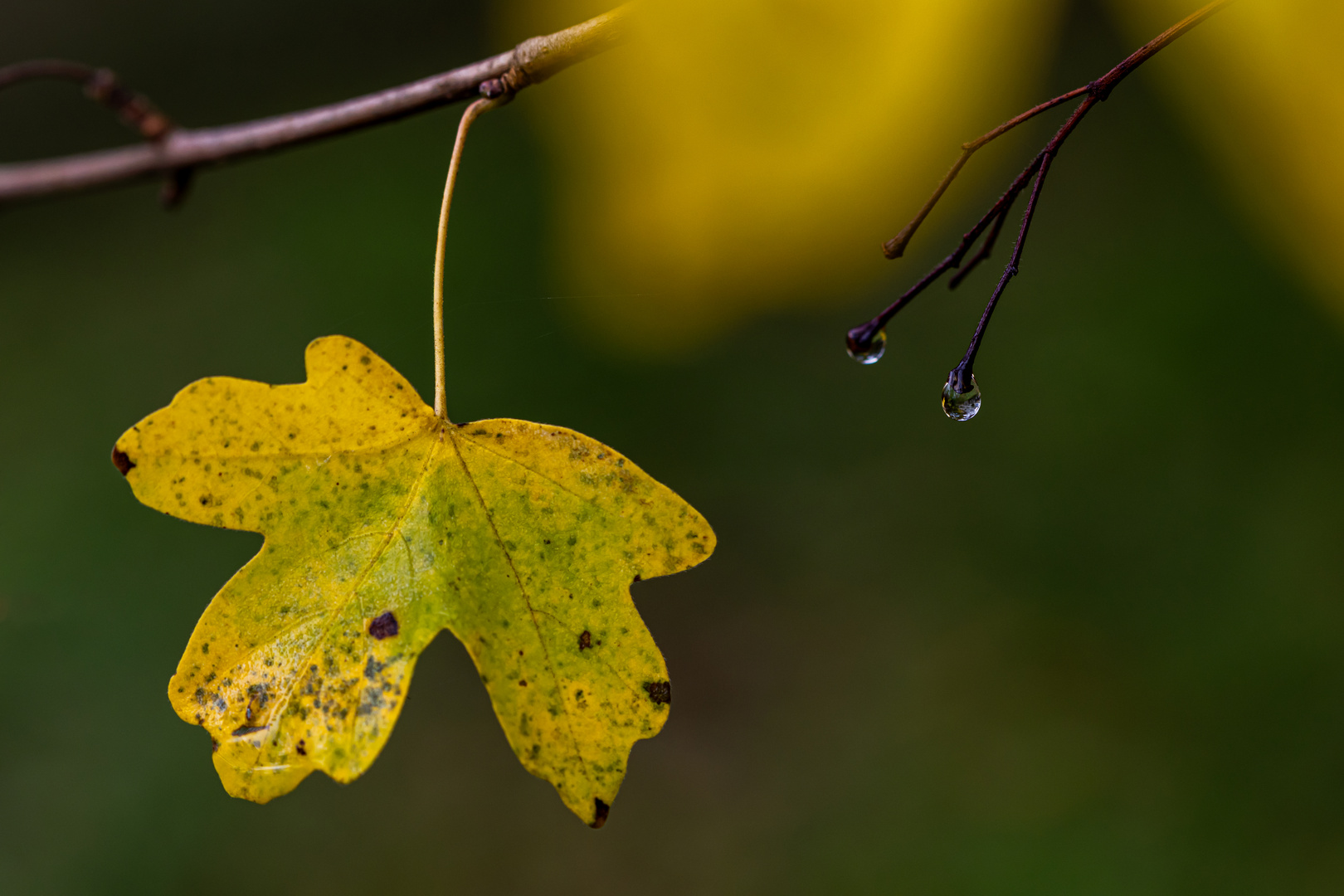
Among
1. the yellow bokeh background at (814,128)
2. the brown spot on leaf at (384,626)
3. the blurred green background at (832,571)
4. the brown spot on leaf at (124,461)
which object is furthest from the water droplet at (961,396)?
the blurred green background at (832,571)

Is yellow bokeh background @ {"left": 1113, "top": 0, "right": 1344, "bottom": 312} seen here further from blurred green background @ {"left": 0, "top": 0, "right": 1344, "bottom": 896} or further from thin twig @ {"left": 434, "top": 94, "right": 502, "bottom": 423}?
blurred green background @ {"left": 0, "top": 0, "right": 1344, "bottom": 896}

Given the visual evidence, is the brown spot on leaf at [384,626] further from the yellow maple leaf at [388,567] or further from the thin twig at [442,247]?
the thin twig at [442,247]

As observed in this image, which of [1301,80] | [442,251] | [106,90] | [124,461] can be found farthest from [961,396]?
[106,90]

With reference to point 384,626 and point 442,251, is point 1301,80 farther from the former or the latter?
point 384,626

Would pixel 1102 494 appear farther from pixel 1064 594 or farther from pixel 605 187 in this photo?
pixel 605 187

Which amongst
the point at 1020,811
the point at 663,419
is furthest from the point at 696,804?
the point at 663,419

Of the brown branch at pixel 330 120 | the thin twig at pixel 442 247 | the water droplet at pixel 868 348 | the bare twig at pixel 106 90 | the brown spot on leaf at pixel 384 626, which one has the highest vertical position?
the bare twig at pixel 106 90

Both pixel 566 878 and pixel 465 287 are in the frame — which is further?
pixel 465 287
